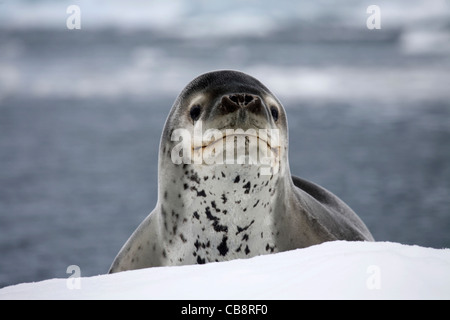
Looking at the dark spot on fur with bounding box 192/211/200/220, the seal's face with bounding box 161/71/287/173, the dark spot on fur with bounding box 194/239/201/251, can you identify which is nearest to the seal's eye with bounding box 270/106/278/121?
the seal's face with bounding box 161/71/287/173

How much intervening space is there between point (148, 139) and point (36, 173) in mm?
5140

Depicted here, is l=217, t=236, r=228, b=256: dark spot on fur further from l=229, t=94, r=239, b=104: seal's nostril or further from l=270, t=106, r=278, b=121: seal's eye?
l=229, t=94, r=239, b=104: seal's nostril

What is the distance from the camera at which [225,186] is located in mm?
4234

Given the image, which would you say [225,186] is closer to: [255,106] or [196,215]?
[196,215]

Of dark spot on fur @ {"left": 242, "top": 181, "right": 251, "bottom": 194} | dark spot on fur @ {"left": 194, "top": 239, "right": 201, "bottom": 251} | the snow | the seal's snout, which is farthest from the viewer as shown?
dark spot on fur @ {"left": 194, "top": 239, "right": 201, "bottom": 251}

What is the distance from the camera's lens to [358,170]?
15867 millimetres

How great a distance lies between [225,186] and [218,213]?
21 centimetres

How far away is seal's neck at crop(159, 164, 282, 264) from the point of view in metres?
4.26

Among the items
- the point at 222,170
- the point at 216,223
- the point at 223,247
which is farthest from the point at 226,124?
the point at 223,247

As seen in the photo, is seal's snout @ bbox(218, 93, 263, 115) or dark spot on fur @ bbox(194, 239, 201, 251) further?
dark spot on fur @ bbox(194, 239, 201, 251)

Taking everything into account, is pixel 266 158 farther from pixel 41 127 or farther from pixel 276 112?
pixel 41 127

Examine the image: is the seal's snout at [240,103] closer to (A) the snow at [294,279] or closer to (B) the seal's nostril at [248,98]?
(B) the seal's nostril at [248,98]

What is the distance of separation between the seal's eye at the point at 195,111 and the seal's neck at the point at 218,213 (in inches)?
10.9

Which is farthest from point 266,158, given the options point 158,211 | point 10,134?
point 10,134
